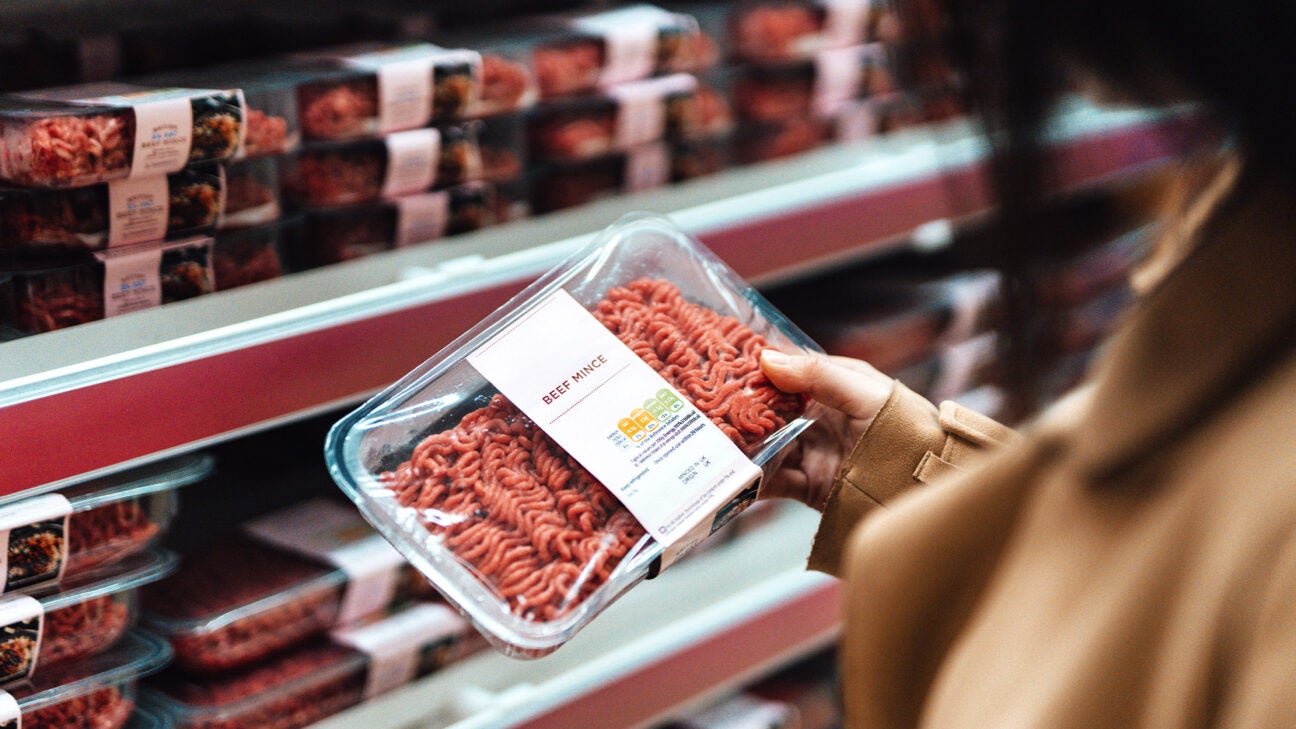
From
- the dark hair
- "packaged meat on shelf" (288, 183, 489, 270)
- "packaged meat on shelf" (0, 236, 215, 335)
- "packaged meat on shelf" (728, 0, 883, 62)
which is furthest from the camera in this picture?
"packaged meat on shelf" (728, 0, 883, 62)

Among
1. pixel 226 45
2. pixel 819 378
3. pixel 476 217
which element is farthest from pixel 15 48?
pixel 819 378

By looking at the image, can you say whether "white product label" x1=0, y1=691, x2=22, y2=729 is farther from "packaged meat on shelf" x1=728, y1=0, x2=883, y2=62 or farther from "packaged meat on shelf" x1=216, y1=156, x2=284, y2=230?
"packaged meat on shelf" x1=728, y1=0, x2=883, y2=62

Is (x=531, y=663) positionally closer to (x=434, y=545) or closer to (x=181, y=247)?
(x=434, y=545)

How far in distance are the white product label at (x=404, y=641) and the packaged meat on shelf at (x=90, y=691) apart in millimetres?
232

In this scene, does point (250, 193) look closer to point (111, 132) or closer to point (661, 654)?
point (111, 132)

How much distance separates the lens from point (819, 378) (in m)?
1.16

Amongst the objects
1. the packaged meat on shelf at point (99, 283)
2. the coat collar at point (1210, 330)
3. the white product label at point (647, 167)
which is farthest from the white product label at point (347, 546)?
the coat collar at point (1210, 330)

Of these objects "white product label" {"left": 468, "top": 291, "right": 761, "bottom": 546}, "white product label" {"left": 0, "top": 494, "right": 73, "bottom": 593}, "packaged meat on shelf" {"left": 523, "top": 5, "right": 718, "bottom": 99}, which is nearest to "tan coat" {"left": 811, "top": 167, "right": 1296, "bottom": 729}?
"white product label" {"left": 468, "top": 291, "right": 761, "bottom": 546}

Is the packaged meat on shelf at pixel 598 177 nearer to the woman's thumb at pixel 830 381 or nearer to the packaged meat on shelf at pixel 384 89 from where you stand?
the packaged meat on shelf at pixel 384 89

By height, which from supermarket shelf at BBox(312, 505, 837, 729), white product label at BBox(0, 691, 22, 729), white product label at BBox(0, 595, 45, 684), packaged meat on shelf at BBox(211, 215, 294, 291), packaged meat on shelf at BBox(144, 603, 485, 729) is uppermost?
packaged meat on shelf at BBox(211, 215, 294, 291)

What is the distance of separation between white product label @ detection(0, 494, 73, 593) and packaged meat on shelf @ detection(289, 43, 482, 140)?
47 cm

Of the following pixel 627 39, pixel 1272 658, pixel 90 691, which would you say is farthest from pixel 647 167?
pixel 1272 658

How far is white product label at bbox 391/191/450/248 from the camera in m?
1.38

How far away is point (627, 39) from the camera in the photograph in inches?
61.7
